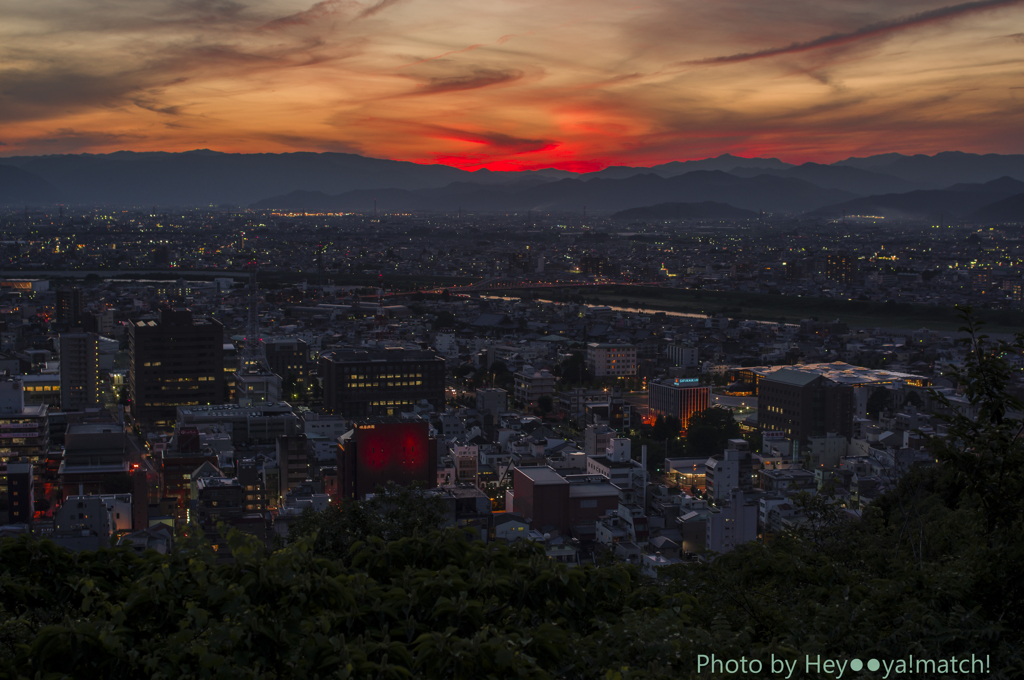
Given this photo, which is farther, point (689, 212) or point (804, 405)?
point (689, 212)

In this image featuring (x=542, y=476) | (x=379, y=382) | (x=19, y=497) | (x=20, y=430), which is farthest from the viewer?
(x=379, y=382)

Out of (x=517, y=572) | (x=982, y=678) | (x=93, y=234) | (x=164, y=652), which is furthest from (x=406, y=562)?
(x=93, y=234)

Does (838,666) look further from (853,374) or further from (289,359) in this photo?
(289,359)

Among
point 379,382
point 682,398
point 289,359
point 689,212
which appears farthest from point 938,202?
point 379,382

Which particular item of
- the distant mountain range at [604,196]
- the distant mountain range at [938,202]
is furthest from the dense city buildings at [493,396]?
the distant mountain range at [604,196]

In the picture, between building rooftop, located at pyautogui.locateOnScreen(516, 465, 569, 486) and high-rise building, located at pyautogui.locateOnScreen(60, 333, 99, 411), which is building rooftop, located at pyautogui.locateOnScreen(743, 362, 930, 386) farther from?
high-rise building, located at pyautogui.locateOnScreen(60, 333, 99, 411)

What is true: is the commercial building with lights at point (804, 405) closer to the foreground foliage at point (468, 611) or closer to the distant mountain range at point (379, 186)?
the foreground foliage at point (468, 611)

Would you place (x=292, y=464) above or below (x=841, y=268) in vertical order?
below
